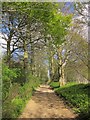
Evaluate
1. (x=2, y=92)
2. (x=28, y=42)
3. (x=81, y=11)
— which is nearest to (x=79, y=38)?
(x=28, y=42)

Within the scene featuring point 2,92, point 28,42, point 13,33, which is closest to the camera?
point 2,92

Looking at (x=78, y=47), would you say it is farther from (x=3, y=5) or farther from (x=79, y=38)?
(x=3, y=5)

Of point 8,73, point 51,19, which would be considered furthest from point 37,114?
point 51,19

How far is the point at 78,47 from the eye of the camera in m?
30.8

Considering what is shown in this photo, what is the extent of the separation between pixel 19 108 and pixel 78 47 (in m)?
18.7

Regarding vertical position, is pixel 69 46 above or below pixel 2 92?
above

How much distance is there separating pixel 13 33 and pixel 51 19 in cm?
577

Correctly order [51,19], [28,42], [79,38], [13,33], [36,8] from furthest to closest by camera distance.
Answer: [79,38] → [28,42] → [13,33] → [51,19] → [36,8]

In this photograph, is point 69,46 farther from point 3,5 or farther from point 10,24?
point 3,5

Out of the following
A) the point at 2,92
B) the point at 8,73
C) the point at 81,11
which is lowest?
the point at 2,92

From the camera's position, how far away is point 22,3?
11.6 metres

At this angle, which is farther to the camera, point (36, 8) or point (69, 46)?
point (69, 46)

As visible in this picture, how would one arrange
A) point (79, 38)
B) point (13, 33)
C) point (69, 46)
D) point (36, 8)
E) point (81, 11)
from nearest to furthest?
point (36, 8), point (81, 11), point (13, 33), point (79, 38), point (69, 46)

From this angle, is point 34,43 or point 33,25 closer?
point 33,25
